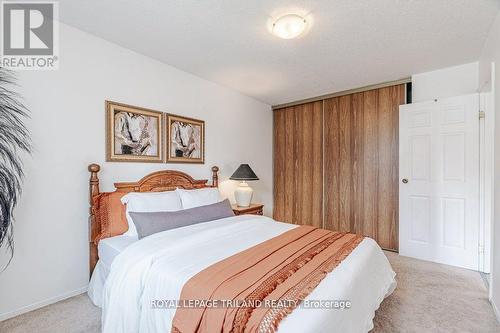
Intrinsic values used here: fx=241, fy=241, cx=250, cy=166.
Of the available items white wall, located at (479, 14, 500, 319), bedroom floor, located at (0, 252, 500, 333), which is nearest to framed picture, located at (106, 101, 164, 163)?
bedroom floor, located at (0, 252, 500, 333)

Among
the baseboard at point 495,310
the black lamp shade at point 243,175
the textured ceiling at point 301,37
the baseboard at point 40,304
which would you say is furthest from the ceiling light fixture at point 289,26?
the baseboard at point 40,304

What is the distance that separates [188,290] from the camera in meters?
1.27

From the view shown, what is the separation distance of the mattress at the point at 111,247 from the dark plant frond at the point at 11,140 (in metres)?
0.61

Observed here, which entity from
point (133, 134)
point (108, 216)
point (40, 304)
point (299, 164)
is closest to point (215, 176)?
point (133, 134)

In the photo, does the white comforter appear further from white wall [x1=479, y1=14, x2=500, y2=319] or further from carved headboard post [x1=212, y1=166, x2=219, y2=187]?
carved headboard post [x1=212, y1=166, x2=219, y2=187]

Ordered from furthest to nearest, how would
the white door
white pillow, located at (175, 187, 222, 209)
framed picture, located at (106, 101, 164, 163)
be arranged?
the white door, white pillow, located at (175, 187, 222, 209), framed picture, located at (106, 101, 164, 163)

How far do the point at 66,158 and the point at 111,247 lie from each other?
897 mm

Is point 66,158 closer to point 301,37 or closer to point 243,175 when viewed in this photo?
point 243,175

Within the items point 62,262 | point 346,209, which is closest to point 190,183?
point 62,262

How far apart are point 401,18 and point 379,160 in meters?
2.03

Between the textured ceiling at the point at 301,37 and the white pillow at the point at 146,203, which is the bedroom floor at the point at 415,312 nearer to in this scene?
the white pillow at the point at 146,203

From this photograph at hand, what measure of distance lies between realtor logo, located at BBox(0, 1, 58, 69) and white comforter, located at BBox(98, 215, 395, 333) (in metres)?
1.75

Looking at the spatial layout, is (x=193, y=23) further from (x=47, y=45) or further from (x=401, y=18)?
(x=401, y=18)

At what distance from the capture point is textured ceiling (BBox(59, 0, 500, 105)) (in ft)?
6.19
